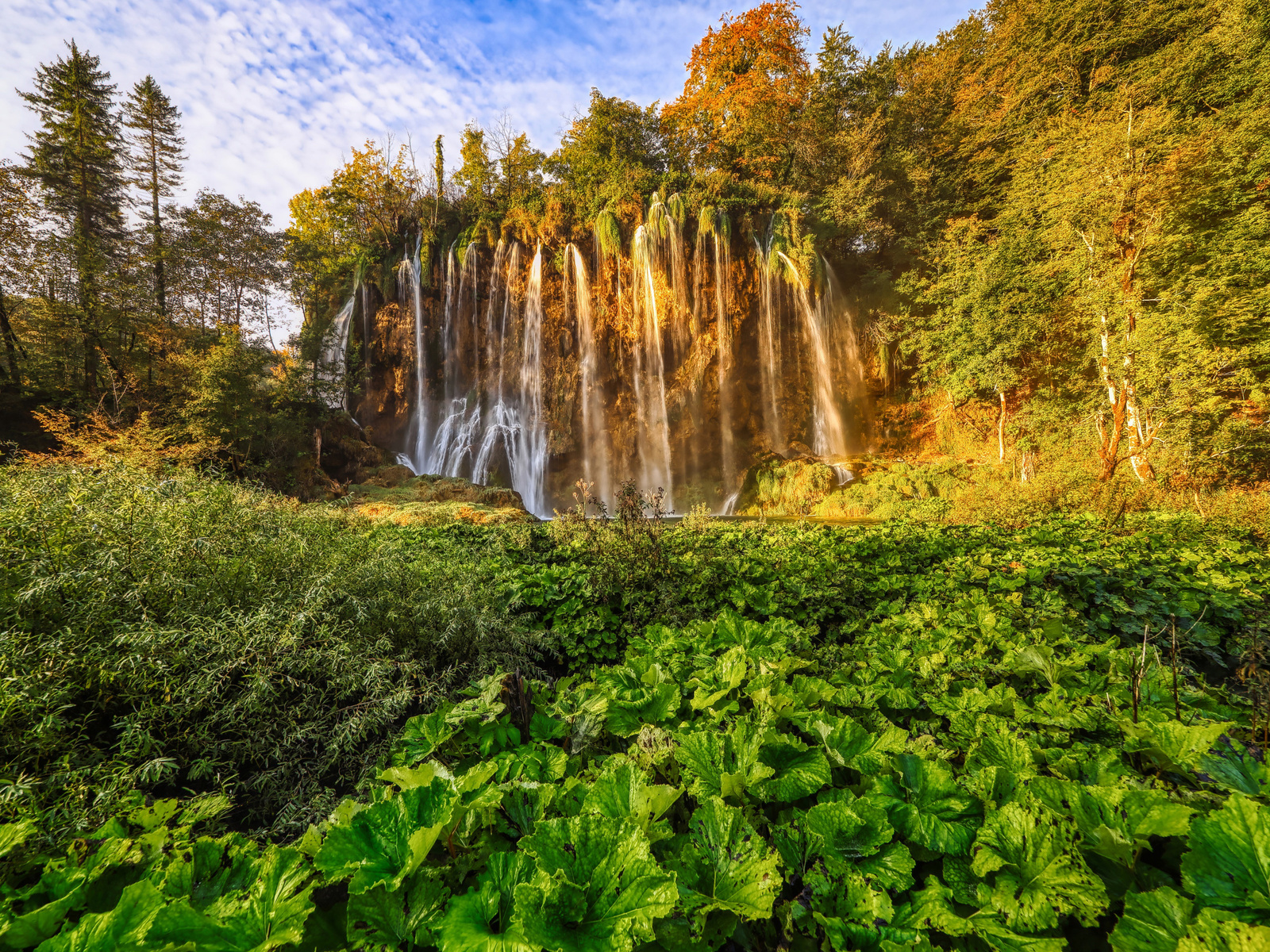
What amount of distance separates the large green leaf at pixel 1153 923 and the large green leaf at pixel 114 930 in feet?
4.20

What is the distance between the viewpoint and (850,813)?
804 millimetres

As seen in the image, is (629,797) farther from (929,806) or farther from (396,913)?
(929,806)

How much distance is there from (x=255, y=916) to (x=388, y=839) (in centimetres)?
18

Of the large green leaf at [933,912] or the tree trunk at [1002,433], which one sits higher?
the tree trunk at [1002,433]

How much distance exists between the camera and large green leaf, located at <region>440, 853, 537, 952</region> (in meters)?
0.59

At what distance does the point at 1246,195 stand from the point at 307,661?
17570 mm

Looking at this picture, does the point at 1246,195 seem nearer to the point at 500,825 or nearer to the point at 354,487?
the point at 500,825

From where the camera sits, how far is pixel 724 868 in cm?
75

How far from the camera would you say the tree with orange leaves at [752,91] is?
715 inches

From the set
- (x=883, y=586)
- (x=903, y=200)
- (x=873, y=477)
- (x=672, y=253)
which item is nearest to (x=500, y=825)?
(x=883, y=586)

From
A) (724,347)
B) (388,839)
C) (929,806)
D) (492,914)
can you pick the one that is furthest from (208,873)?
(724,347)

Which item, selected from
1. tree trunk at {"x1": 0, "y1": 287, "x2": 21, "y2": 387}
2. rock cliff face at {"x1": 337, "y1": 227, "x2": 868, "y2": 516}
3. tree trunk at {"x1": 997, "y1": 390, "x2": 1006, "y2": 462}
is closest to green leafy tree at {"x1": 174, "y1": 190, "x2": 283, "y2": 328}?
tree trunk at {"x1": 0, "y1": 287, "x2": 21, "y2": 387}

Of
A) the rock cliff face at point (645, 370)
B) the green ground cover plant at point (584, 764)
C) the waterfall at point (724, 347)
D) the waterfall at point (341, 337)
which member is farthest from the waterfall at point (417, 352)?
the green ground cover plant at point (584, 764)

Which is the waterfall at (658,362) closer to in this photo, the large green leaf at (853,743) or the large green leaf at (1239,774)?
the large green leaf at (853,743)
